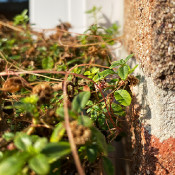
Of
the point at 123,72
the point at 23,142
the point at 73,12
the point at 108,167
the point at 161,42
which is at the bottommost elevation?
the point at 108,167

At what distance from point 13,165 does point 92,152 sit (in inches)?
8.6

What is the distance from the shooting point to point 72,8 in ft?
5.48

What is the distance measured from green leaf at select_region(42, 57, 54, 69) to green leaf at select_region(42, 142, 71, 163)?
0.75 meters

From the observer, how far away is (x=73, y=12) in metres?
1.68

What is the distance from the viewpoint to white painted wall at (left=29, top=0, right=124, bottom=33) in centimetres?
161

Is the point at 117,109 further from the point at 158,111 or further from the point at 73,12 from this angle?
the point at 73,12

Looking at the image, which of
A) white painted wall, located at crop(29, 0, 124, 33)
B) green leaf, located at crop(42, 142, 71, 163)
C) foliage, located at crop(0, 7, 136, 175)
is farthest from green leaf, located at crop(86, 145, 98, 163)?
white painted wall, located at crop(29, 0, 124, 33)

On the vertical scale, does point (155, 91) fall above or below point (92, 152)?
above

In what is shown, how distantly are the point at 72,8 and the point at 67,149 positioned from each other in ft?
4.43

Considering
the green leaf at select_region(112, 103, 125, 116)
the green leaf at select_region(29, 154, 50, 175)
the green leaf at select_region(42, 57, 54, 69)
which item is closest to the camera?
the green leaf at select_region(29, 154, 50, 175)

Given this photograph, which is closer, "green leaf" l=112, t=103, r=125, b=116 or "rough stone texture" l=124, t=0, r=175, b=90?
"rough stone texture" l=124, t=0, r=175, b=90

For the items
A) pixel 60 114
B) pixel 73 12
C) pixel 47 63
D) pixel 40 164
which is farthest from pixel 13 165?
pixel 73 12

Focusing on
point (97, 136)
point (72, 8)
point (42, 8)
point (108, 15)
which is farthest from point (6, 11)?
point (97, 136)

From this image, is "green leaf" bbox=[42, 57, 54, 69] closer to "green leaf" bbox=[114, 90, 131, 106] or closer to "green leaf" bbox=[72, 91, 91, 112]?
"green leaf" bbox=[114, 90, 131, 106]
